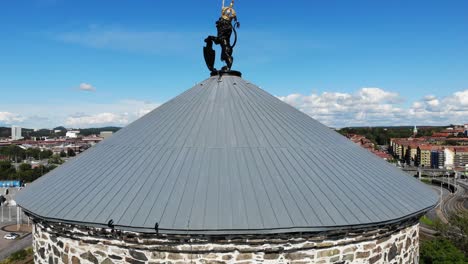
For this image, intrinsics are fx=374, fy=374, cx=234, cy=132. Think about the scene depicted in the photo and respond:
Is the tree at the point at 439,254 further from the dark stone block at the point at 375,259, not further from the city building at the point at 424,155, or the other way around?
the city building at the point at 424,155

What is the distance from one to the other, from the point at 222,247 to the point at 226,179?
1226 millimetres

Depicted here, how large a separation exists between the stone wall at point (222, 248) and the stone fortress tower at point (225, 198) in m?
0.02

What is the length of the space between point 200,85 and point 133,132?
223cm

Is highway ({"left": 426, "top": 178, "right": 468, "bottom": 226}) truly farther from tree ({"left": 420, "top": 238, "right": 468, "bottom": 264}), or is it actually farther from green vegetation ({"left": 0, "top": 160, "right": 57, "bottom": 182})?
green vegetation ({"left": 0, "top": 160, "right": 57, "bottom": 182})

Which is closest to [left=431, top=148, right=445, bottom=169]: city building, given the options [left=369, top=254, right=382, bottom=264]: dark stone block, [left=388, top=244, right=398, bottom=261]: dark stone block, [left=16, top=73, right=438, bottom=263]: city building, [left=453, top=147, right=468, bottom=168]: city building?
[left=453, top=147, right=468, bottom=168]: city building

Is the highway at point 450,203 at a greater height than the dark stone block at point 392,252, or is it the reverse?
the dark stone block at point 392,252

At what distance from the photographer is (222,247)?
600cm

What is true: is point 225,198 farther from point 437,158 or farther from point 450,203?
point 437,158

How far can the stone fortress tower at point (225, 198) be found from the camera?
237 inches

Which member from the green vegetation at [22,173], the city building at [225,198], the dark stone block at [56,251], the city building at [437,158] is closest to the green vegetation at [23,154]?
the green vegetation at [22,173]

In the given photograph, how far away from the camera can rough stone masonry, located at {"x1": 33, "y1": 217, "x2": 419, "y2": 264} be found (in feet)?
19.7

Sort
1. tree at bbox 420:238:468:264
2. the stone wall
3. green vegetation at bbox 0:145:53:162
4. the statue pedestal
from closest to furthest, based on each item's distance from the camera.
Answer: the stone wall → the statue pedestal → tree at bbox 420:238:468:264 → green vegetation at bbox 0:145:53:162

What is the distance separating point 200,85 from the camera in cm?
1009

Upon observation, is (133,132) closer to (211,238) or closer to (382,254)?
(211,238)
